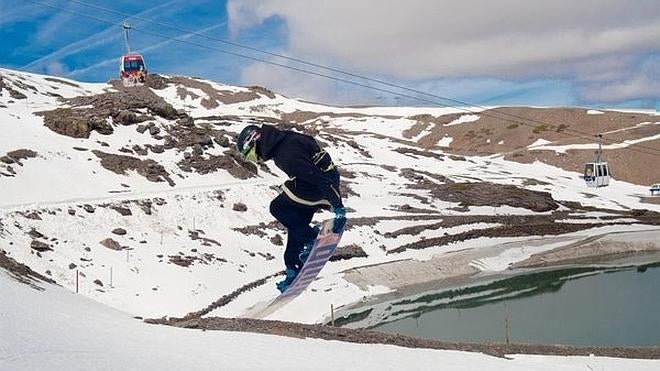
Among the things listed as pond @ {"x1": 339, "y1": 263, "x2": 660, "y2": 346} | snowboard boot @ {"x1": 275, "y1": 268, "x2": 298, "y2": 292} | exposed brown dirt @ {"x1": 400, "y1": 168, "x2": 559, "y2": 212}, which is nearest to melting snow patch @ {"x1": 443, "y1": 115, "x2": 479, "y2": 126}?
exposed brown dirt @ {"x1": 400, "y1": 168, "x2": 559, "y2": 212}

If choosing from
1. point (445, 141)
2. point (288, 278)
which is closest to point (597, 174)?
point (288, 278)

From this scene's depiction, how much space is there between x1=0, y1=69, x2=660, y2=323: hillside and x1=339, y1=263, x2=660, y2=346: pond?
140 inches

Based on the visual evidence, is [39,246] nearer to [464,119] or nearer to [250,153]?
[250,153]

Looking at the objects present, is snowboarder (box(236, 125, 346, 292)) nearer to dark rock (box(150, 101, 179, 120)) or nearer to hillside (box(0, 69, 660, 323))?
hillside (box(0, 69, 660, 323))

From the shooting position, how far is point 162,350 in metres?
11.7

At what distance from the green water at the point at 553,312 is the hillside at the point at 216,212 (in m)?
4.75

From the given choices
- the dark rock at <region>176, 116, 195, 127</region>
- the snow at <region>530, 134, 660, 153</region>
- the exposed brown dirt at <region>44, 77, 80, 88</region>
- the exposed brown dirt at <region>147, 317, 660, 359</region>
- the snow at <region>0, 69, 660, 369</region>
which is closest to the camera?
the snow at <region>0, 69, 660, 369</region>

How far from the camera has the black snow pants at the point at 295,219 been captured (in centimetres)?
1150

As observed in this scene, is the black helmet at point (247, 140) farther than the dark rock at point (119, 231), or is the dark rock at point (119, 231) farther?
the dark rock at point (119, 231)

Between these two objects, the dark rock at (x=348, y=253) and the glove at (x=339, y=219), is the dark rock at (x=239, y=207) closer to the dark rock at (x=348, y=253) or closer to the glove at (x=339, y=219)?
the dark rock at (x=348, y=253)

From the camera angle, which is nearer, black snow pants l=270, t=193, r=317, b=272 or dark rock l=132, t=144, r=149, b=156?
black snow pants l=270, t=193, r=317, b=272

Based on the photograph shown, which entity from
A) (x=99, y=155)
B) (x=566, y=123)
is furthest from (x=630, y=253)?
(x=566, y=123)

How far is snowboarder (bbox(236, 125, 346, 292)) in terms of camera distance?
1010 centimetres

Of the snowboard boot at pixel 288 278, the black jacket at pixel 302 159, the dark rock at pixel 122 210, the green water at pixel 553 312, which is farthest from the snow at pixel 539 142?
the black jacket at pixel 302 159
